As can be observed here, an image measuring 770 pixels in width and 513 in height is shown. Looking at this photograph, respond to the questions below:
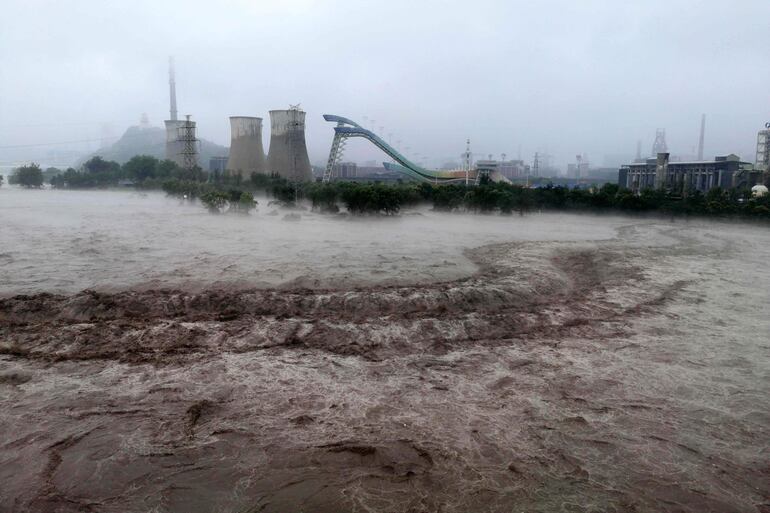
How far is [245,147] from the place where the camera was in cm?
3133

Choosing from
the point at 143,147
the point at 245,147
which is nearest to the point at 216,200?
the point at 245,147

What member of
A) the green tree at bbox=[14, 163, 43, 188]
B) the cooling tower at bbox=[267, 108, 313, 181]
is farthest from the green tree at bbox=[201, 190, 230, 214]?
the green tree at bbox=[14, 163, 43, 188]

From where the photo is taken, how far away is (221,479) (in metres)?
3.30

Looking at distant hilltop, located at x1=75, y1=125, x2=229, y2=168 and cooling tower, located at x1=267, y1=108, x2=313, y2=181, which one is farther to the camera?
distant hilltop, located at x1=75, y1=125, x2=229, y2=168

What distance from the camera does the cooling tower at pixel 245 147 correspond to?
1221 inches

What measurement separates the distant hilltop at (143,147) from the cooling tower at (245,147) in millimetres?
41598

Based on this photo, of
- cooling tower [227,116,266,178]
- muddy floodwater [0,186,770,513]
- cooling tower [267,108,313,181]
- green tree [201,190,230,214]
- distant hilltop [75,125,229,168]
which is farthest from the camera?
distant hilltop [75,125,229,168]

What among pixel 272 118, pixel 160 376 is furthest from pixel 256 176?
pixel 160 376

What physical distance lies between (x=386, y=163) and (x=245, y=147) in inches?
548

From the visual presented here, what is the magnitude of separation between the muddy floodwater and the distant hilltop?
67.9m

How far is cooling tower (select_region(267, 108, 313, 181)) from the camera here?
2969 cm

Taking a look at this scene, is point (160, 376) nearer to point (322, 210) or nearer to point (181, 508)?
point (181, 508)

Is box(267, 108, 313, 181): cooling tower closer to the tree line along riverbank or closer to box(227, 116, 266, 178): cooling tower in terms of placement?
box(227, 116, 266, 178): cooling tower

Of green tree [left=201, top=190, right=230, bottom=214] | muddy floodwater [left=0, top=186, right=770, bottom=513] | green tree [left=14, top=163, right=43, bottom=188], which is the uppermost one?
green tree [left=14, top=163, right=43, bottom=188]
